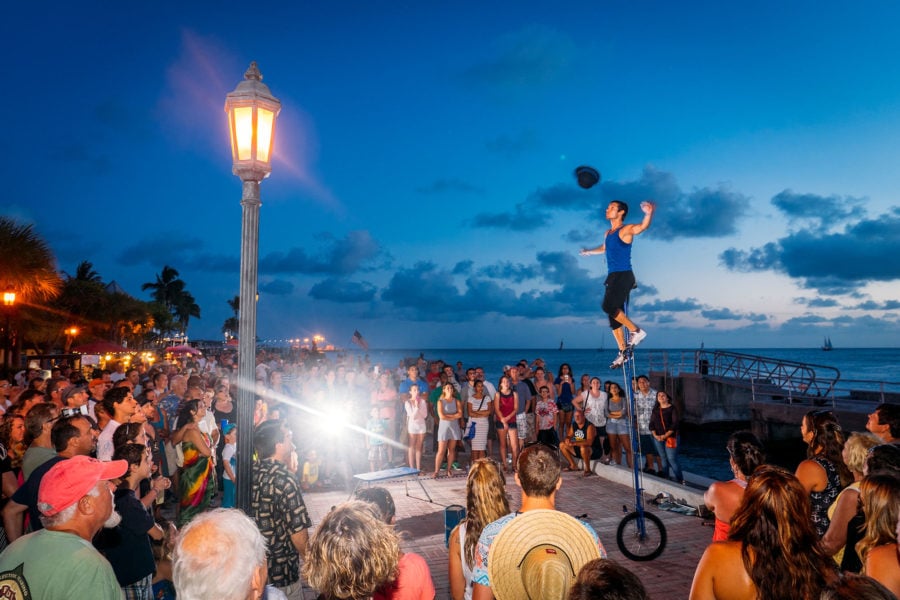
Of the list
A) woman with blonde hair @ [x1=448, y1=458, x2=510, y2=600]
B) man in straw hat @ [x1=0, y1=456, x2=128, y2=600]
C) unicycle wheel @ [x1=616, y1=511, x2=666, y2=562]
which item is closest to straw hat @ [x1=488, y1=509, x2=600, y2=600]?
woman with blonde hair @ [x1=448, y1=458, x2=510, y2=600]

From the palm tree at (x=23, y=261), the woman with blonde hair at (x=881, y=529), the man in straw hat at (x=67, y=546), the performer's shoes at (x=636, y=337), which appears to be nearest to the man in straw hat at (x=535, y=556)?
the woman with blonde hair at (x=881, y=529)

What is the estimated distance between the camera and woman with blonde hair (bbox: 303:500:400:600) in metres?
2.31

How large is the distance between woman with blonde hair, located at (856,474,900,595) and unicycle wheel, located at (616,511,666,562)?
11.9ft

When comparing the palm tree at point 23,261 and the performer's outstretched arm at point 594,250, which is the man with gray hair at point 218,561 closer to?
the performer's outstretched arm at point 594,250

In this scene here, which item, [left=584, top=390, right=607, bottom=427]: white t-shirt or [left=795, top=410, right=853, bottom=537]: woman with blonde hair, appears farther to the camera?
[left=584, top=390, right=607, bottom=427]: white t-shirt

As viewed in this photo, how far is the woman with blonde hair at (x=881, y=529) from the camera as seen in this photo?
2.66 meters

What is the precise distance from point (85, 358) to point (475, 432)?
697 inches

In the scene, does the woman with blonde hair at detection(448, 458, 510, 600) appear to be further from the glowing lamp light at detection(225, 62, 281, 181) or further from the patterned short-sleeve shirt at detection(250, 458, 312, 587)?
the glowing lamp light at detection(225, 62, 281, 181)

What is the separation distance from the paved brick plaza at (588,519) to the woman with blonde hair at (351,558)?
88.2 inches

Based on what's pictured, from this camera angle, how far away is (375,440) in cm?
1101

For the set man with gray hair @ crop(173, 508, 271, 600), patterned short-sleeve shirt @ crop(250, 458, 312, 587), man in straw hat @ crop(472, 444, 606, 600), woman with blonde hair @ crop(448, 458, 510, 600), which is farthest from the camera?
patterned short-sleeve shirt @ crop(250, 458, 312, 587)

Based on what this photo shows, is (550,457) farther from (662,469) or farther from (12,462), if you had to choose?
(662,469)

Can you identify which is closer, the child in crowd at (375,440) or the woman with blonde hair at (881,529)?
the woman with blonde hair at (881,529)

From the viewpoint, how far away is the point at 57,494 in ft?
8.50
